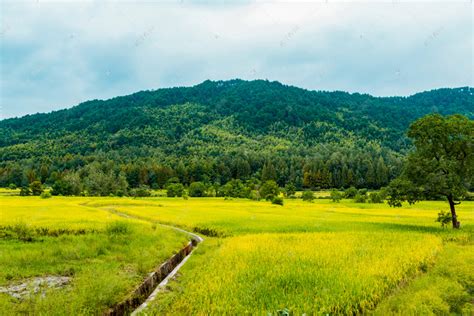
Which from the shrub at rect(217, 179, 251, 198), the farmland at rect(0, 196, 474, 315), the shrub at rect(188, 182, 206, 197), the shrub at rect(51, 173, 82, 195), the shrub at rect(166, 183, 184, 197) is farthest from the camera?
the shrub at rect(188, 182, 206, 197)

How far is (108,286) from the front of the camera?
1307 cm

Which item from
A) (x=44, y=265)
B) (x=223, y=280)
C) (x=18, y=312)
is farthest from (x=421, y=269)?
(x=44, y=265)

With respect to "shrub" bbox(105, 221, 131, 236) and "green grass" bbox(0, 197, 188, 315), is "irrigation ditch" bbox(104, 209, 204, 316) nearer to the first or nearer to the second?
"green grass" bbox(0, 197, 188, 315)

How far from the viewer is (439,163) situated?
30484 millimetres

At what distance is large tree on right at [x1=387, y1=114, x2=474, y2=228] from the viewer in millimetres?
29562

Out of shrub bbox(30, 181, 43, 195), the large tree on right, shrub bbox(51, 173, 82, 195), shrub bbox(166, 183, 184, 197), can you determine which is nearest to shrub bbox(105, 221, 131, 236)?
the large tree on right

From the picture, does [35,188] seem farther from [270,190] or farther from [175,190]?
[270,190]

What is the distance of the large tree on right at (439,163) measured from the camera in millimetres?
29562

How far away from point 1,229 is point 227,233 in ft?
57.5

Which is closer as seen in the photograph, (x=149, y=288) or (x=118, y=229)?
(x=149, y=288)

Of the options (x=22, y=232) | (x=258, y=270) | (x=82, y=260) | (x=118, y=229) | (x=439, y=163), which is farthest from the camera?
(x=439, y=163)

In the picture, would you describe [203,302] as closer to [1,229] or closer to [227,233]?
[227,233]

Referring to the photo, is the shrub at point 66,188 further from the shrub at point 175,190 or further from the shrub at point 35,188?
the shrub at point 175,190

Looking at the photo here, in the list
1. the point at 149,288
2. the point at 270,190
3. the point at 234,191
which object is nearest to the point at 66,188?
the point at 234,191
